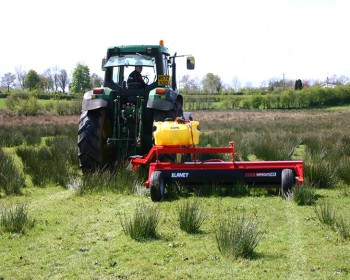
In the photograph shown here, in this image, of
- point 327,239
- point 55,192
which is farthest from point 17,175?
point 327,239

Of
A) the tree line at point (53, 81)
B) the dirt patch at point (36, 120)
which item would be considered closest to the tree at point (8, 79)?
the tree line at point (53, 81)

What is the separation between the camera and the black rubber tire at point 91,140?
25.6ft

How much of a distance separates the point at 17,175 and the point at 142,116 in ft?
7.03

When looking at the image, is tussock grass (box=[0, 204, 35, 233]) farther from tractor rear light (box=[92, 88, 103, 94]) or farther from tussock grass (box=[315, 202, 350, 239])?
tractor rear light (box=[92, 88, 103, 94])

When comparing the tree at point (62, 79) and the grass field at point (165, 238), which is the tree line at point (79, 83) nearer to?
the tree at point (62, 79)

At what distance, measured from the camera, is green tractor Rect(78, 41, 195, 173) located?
7.82 meters

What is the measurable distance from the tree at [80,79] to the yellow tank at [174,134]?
5812cm

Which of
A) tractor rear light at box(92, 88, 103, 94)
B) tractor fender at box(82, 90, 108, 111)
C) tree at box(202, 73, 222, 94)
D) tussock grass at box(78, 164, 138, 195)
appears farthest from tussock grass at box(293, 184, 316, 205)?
tree at box(202, 73, 222, 94)

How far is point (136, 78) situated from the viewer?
870 centimetres

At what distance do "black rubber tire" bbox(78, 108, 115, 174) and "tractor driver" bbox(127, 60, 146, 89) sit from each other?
0.85 m

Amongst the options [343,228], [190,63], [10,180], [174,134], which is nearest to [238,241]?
[343,228]

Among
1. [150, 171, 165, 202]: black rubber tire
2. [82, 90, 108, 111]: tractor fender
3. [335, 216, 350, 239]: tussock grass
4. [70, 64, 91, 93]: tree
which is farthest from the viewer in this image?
[70, 64, 91, 93]: tree

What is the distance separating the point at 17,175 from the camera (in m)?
7.66

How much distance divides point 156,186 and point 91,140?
1805 mm
